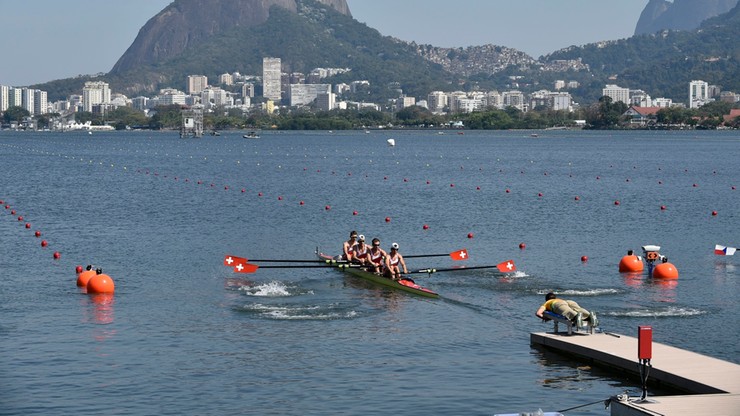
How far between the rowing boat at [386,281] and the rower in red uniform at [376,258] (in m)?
0.19

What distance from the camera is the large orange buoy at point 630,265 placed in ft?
132

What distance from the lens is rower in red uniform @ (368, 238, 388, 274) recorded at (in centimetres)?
3803

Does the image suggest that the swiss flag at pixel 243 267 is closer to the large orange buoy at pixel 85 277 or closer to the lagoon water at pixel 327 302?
the lagoon water at pixel 327 302

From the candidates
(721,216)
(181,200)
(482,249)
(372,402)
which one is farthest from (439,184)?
(372,402)

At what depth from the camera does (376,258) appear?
126 ft

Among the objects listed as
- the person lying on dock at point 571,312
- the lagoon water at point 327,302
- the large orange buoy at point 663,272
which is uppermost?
the person lying on dock at point 571,312

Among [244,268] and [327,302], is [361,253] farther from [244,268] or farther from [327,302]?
[327,302]

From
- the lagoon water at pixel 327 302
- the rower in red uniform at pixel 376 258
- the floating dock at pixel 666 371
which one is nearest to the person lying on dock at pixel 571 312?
the floating dock at pixel 666 371

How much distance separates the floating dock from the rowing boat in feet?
22.7

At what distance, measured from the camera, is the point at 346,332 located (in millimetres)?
30656

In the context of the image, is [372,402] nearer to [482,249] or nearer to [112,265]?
[112,265]

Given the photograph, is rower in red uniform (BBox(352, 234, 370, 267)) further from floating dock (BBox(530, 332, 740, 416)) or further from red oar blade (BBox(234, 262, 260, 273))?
floating dock (BBox(530, 332, 740, 416))

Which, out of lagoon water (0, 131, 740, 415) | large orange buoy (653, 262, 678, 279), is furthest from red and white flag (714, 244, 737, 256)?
large orange buoy (653, 262, 678, 279)

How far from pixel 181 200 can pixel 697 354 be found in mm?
48633
